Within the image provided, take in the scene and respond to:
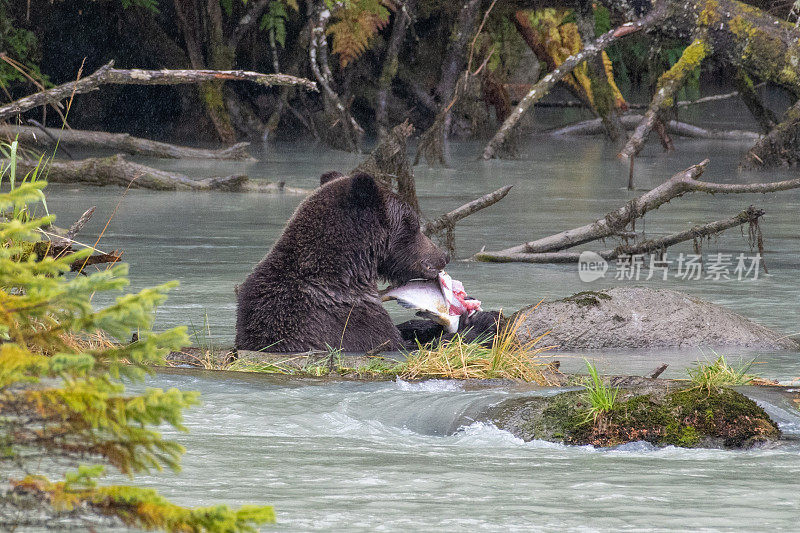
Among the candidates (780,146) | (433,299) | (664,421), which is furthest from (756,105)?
(664,421)

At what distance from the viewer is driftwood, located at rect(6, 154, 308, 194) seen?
12.7 m

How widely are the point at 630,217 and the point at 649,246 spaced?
28 cm

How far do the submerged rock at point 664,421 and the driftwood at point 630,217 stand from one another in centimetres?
468

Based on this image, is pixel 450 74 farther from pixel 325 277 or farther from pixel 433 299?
pixel 325 277

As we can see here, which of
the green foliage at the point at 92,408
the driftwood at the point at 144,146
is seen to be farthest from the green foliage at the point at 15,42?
the green foliage at the point at 92,408

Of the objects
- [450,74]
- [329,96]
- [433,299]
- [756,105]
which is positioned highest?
[756,105]

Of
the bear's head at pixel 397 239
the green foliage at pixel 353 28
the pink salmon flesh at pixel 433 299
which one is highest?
the green foliage at pixel 353 28

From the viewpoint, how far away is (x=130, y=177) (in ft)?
43.1

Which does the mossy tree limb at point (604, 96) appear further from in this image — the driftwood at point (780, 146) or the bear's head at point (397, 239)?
the bear's head at point (397, 239)

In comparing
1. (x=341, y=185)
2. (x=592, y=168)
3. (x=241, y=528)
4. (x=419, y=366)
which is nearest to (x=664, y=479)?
(x=419, y=366)

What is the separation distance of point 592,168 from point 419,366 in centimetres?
1328

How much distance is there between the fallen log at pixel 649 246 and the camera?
8.95 meters

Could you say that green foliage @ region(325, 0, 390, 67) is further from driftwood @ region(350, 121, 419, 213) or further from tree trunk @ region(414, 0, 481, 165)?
driftwood @ region(350, 121, 419, 213)

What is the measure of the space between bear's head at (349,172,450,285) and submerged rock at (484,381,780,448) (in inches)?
73.5
